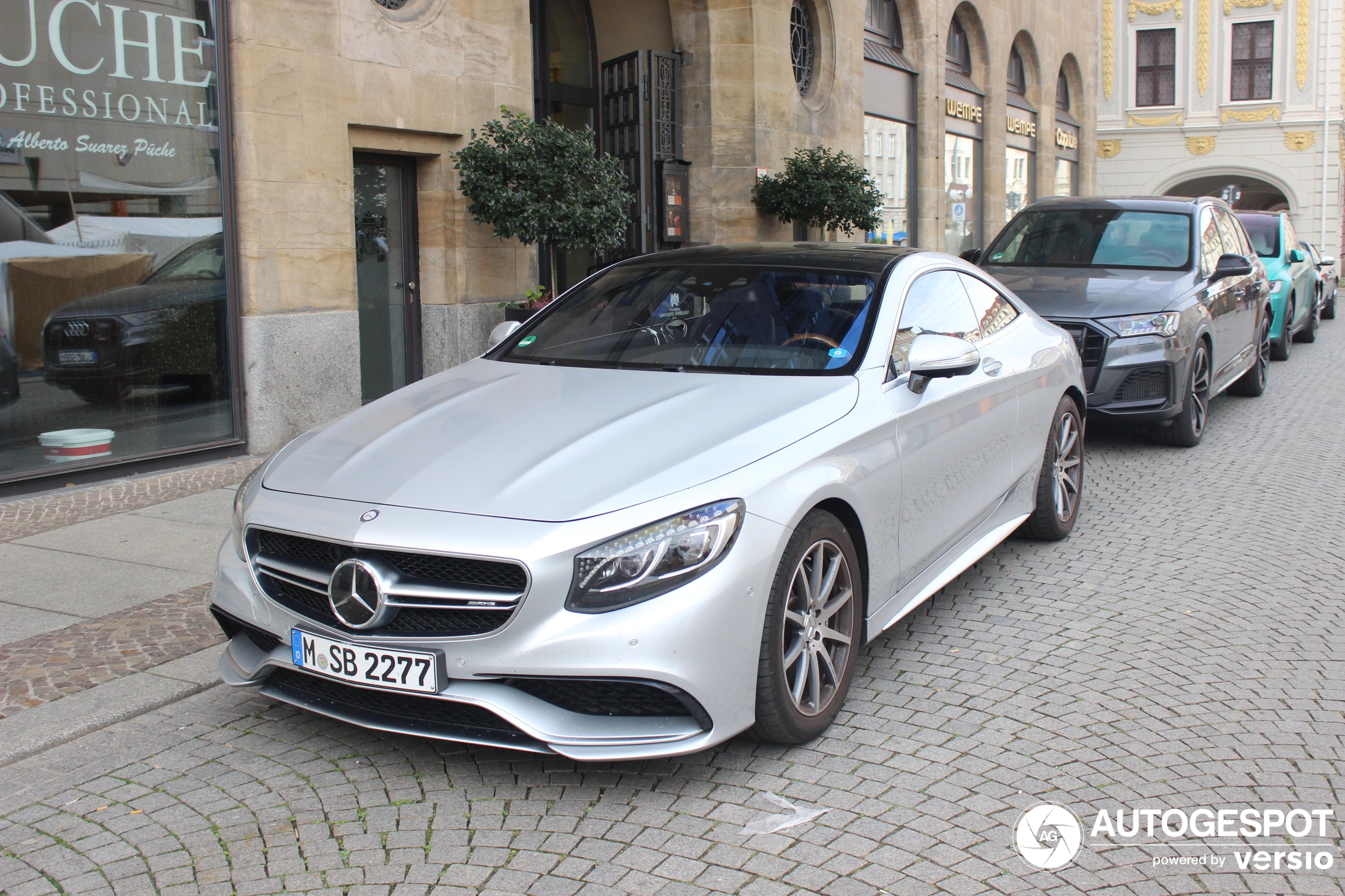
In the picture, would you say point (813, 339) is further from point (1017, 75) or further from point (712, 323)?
point (1017, 75)

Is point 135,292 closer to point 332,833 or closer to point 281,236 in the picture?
point 281,236

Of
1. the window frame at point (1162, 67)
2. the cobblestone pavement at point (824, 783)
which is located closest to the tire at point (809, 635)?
the cobblestone pavement at point (824, 783)

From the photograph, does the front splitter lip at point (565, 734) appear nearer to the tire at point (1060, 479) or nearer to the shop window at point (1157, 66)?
the tire at point (1060, 479)

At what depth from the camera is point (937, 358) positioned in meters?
4.37

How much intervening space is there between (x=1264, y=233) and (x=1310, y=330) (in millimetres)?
3482

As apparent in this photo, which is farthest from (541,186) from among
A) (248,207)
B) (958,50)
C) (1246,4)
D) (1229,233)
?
(1246,4)

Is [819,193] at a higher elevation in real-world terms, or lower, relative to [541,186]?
higher

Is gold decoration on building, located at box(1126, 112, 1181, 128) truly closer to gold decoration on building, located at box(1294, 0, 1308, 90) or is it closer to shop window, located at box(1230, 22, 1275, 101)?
shop window, located at box(1230, 22, 1275, 101)

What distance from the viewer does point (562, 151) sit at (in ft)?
34.0

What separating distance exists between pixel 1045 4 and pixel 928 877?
1128 inches

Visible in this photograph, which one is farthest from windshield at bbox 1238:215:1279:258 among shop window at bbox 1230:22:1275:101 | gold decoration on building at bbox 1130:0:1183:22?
gold decoration on building at bbox 1130:0:1183:22

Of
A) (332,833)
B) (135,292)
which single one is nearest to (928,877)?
(332,833)

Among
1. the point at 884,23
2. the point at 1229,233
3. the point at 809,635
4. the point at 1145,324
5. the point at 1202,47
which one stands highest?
the point at 1202,47

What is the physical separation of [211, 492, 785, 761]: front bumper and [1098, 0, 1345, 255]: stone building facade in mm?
44916
